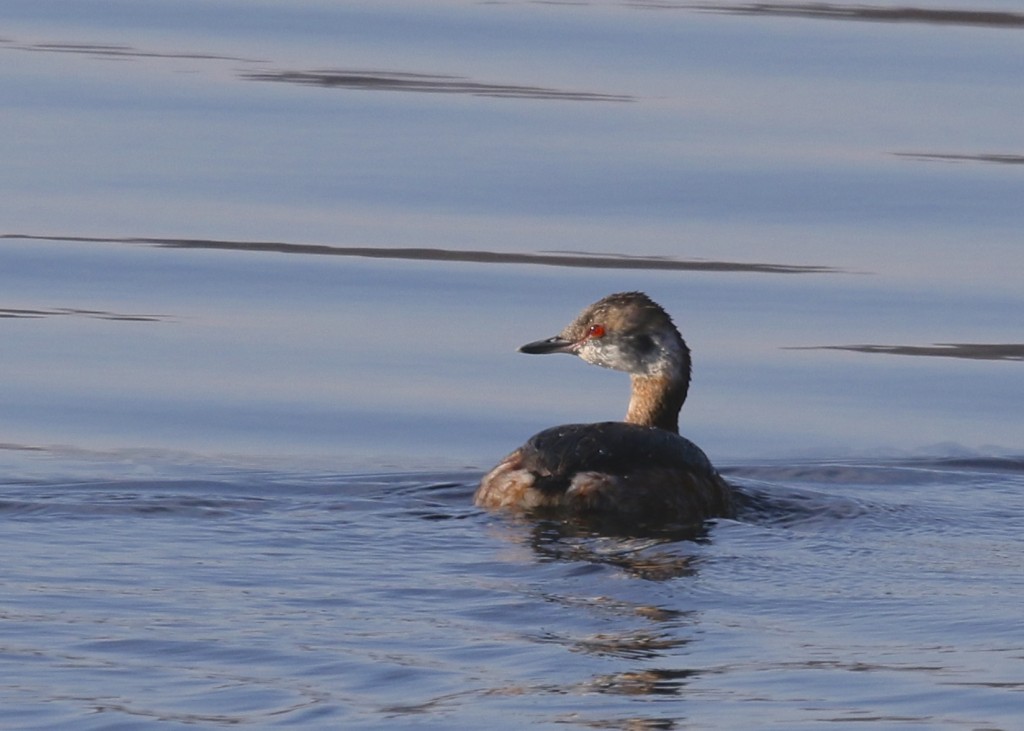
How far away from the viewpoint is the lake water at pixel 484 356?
752 centimetres

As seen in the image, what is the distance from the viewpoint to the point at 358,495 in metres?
10.2

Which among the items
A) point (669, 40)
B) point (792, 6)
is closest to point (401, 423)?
point (669, 40)

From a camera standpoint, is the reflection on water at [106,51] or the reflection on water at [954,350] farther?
the reflection on water at [106,51]

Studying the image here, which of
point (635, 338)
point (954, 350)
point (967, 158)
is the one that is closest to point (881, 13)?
point (967, 158)

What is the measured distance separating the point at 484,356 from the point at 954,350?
2.49m

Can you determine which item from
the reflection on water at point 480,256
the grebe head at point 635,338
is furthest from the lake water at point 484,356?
the grebe head at point 635,338

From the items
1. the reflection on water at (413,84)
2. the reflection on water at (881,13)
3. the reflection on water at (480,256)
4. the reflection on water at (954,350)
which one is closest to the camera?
the reflection on water at (954,350)

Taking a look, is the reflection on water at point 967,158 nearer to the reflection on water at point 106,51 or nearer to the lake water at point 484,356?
the lake water at point 484,356

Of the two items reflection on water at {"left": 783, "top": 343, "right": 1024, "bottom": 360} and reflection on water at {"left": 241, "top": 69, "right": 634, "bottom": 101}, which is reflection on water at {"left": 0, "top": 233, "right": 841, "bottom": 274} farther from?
reflection on water at {"left": 241, "top": 69, "right": 634, "bottom": 101}

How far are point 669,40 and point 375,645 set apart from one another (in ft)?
38.2

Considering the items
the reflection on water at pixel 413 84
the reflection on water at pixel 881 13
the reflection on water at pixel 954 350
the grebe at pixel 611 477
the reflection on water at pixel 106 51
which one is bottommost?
the grebe at pixel 611 477

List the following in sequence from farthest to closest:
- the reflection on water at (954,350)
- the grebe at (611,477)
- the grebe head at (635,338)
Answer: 1. the reflection on water at (954,350)
2. the grebe head at (635,338)
3. the grebe at (611,477)

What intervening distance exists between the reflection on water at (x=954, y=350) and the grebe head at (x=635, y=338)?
2051 millimetres

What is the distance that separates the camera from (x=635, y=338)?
1101cm
